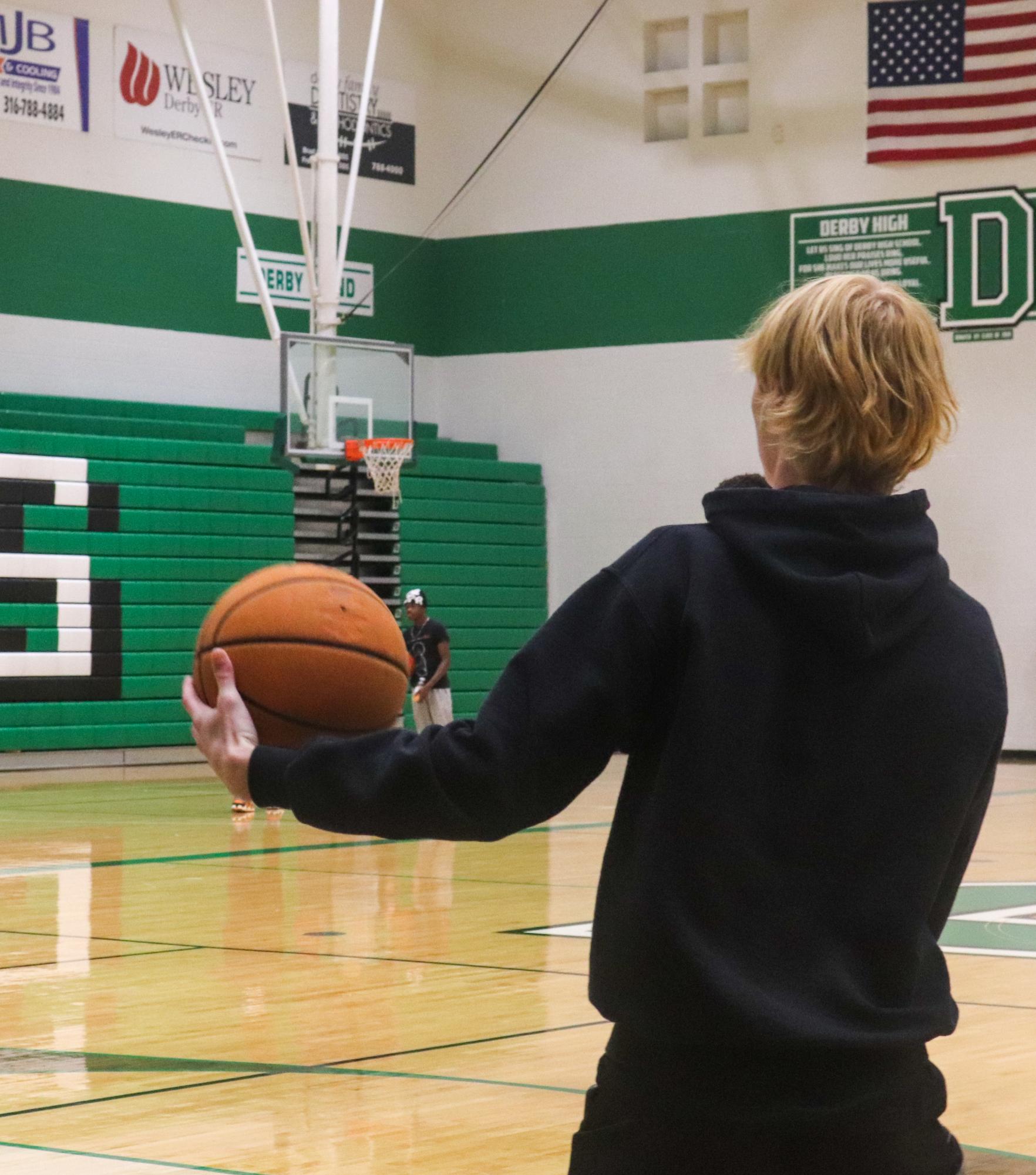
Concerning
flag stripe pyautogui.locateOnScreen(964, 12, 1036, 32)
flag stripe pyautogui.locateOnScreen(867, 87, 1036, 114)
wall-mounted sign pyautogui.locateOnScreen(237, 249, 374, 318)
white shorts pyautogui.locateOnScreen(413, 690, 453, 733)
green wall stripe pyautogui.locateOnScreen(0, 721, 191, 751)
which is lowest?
green wall stripe pyautogui.locateOnScreen(0, 721, 191, 751)

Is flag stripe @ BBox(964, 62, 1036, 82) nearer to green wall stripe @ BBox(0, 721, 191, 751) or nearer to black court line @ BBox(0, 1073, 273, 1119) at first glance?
green wall stripe @ BBox(0, 721, 191, 751)

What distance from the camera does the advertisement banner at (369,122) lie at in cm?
2128

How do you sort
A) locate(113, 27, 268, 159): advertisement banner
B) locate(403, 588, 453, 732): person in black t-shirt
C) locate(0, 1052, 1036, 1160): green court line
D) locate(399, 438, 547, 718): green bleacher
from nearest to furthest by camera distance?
locate(0, 1052, 1036, 1160): green court line → locate(403, 588, 453, 732): person in black t-shirt → locate(113, 27, 268, 159): advertisement banner → locate(399, 438, 547, 718): green bleacher

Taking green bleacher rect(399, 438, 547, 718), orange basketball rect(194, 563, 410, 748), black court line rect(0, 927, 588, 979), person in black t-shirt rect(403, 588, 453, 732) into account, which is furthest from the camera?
green bleacher rect(399, 438, 547, 718)

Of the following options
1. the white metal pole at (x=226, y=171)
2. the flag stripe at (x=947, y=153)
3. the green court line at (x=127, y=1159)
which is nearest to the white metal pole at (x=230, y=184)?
the white metal pole at (x=226, y=171)

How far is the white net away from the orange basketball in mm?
15090

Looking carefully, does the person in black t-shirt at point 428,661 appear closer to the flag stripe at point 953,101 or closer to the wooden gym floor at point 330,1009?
the wooden gym floor at point 330,1009

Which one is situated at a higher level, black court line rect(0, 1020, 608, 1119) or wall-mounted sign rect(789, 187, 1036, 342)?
wall-mounted sign rect(789, 187, 1036, 342)

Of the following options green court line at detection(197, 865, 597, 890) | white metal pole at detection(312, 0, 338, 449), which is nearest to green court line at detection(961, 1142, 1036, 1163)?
green court line at detection(197, 865, 597, 890)

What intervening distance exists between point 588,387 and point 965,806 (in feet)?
65.9

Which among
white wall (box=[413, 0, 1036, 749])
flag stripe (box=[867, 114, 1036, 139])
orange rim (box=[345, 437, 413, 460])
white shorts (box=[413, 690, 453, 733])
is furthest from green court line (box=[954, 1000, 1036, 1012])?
flag stripe (box=[867, 114, 1036, 139])

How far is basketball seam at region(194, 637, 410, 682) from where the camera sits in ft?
8.52

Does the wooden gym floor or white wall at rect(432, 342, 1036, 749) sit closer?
the wooden gym floor

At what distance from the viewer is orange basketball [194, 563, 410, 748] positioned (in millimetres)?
2496
